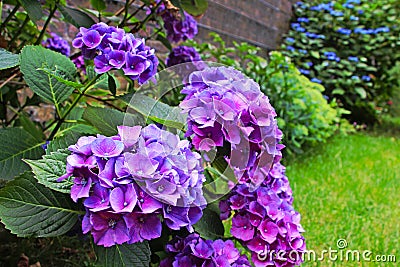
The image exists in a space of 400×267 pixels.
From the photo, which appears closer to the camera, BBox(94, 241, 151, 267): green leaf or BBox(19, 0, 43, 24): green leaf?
BBox(94, 241, 151, 267): green leaf

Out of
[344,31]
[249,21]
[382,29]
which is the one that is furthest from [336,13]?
[249,21]

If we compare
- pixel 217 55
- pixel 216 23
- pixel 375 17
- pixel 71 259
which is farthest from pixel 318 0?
pixel 71 259

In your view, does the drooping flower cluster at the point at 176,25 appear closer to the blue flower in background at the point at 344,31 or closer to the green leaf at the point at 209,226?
the green leaf at the point at 209,226

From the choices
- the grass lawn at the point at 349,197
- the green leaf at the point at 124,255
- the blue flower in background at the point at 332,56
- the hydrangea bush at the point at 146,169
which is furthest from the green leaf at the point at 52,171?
the blue flower in background at the point at 332,56

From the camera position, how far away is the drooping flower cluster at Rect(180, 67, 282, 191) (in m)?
0.74

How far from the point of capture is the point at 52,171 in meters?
0.68

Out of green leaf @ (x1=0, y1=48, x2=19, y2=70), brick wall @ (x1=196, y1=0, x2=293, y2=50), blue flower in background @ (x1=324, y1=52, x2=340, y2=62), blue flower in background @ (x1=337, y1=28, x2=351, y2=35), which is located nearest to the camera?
green leaf @ (x1=0, y1=48, x2=19, y2=70)

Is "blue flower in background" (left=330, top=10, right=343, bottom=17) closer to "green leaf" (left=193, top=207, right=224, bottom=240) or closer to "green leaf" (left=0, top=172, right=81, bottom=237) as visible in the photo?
"green leaf" (left=193, top=207, right=224, bottom=240)

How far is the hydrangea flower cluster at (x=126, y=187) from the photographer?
61 cm

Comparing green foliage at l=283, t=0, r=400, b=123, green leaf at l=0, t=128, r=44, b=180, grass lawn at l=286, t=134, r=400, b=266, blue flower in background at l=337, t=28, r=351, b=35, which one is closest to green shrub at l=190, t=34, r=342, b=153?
grass lawn at l=286, t=134, r=400, b=266

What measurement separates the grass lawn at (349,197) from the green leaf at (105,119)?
85 cm

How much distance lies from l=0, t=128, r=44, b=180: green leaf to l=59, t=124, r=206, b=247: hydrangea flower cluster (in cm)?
30

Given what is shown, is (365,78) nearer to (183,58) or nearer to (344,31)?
(344,31)

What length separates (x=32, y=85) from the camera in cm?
87
